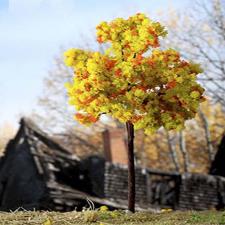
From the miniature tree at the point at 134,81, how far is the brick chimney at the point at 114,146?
2865 cm

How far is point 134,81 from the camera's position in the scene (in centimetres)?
998

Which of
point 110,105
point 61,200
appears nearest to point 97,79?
point 110,105

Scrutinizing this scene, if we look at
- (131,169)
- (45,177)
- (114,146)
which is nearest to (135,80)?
(131,169)

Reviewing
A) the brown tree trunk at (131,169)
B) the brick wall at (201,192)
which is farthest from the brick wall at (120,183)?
the brown tree trunk at (131,169)

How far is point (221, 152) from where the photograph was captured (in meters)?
22.1

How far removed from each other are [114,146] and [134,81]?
29389 mm

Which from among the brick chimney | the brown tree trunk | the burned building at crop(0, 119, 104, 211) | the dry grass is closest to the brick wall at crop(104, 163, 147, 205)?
the burned building at crop(0, 119, 104, 211)

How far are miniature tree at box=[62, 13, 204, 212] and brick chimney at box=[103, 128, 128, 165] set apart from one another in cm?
2865

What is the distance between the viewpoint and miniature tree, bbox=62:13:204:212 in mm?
9938

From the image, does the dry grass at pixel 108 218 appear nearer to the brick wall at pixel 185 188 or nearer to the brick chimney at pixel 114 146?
the brick wall at pixel 185 188

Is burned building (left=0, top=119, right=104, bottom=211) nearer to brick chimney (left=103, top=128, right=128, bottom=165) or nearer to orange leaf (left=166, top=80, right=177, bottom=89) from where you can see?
orange leaf (left=166, top=80, right=177, bottom=89)

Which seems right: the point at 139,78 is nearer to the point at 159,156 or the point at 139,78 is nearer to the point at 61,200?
the point at 61,200

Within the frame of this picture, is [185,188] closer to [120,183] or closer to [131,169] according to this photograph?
[120,183]

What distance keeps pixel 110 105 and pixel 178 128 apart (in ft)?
4.41
